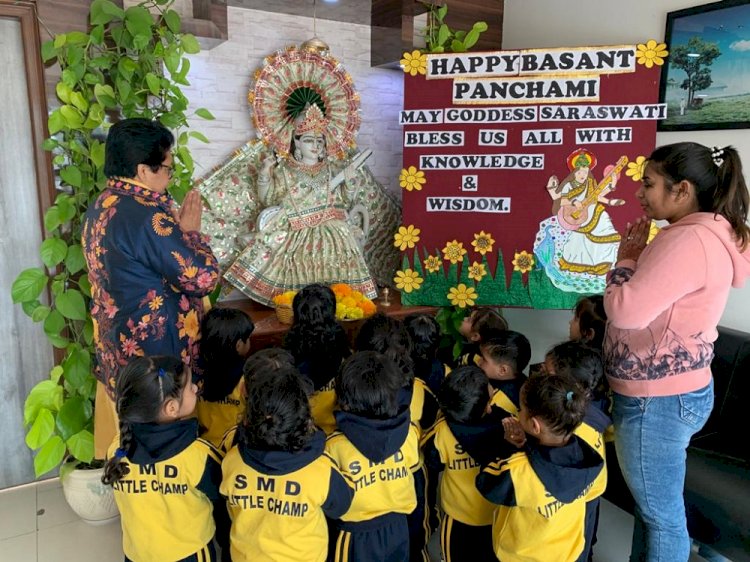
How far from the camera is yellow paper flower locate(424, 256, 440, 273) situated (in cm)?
293

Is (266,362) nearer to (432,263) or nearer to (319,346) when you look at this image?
(319,346)

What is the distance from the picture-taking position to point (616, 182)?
2701 mm

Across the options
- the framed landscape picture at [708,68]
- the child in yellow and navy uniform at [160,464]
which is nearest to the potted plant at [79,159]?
the child in yellow and navy uniform at [160,464]

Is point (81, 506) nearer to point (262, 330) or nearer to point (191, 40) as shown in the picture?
point (262, 330)

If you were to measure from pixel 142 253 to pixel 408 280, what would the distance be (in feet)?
4.81

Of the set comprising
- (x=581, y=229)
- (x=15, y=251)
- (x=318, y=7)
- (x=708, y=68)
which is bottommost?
(x=15, y=251)

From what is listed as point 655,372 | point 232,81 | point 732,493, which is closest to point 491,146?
point 232,81

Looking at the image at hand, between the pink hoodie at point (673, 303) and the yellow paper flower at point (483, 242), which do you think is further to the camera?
the yellow paper flower at point (483, 242)

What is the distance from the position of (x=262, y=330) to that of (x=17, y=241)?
1149 mm

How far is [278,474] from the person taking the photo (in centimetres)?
143

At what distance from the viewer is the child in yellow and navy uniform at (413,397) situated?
76.6 inches

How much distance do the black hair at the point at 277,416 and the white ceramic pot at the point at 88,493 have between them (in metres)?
1.30

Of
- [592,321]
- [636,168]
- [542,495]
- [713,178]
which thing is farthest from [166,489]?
[636,168]

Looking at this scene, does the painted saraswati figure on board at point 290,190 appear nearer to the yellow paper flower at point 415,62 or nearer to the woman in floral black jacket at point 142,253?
the yellow paper flower at point 415,62
